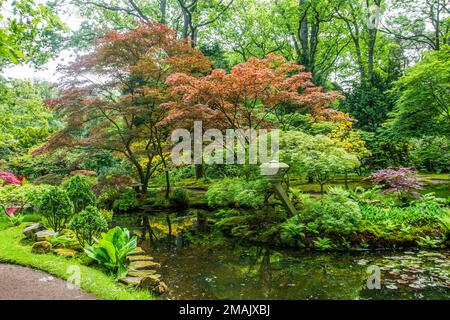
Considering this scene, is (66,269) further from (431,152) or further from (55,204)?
(431,152)

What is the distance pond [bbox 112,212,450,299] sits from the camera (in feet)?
14.1

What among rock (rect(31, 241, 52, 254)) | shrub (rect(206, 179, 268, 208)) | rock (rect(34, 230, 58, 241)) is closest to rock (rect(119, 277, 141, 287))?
rock (rect(31, 241, 52, 254))

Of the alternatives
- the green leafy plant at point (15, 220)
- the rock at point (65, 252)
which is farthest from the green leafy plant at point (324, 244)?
the green leafy plant at point (15, 220)

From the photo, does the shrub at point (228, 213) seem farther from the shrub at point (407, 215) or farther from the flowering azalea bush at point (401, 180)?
the flowering azalea bush at point (401, 180)

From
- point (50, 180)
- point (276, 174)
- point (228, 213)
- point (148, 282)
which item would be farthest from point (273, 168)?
point (50, 180)

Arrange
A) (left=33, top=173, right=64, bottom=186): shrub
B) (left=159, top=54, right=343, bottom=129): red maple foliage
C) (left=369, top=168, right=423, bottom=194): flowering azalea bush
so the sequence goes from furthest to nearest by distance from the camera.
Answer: (left=33, top=173, right=64, bottom=186): shrub < (left=369, top=168, right=423, bottom=194): flowering azalea bush < (left=159, top=54, right=343, bottom=129): red maple foliage

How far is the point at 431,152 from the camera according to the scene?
12.3m

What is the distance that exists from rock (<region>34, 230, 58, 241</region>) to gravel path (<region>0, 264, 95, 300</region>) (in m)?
1.22

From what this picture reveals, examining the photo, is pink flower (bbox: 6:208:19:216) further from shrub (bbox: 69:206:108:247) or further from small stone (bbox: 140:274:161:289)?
small stone (bbox: 140:274:161:289)

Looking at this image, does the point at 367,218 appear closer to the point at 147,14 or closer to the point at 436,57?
the point at 436,57

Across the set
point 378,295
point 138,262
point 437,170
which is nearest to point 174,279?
point 138,262

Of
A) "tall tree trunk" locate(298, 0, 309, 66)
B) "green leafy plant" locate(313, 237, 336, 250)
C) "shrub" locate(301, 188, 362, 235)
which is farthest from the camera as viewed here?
"tall tree trunk" locate(298, 0, 309, 66)

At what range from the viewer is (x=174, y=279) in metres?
4.87
